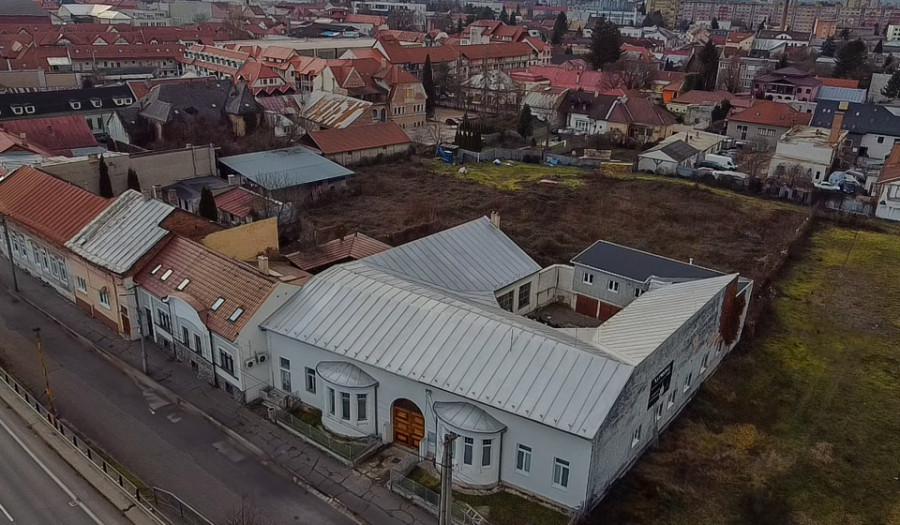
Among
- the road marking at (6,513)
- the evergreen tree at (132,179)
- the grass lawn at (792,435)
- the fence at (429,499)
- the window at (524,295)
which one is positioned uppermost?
A: the evergreen tree at (132,179)

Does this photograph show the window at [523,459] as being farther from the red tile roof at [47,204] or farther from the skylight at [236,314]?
the red tile roof at [47,204]

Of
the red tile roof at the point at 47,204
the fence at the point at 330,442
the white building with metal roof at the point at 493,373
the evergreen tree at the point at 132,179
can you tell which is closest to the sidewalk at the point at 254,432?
the fence at the point at 330,442

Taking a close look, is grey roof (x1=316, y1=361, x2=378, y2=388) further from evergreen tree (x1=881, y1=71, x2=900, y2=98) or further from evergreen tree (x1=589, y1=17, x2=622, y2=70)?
evergreen tree (x1=589, y1=17, x2=622, y2=70)

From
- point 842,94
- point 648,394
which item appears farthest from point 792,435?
point 842,94

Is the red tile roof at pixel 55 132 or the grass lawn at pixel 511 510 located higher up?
the red tile roof at pixel 55 132

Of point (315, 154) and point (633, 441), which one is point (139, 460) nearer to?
point (633, 441)

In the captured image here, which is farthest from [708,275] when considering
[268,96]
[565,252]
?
[268,96]
